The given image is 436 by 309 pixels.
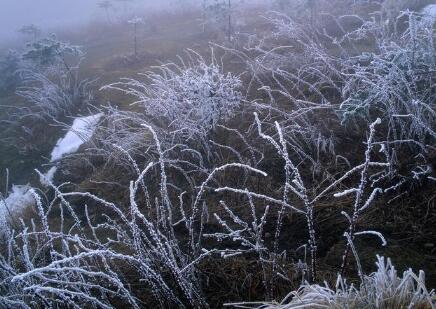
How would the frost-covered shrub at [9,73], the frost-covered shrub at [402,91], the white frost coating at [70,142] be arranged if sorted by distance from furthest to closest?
the frost-covered shrub at [9,73]
the white frost coating at [70,142]
the frost-covered shrub at [402,91]

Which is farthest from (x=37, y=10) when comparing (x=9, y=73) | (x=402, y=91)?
(x=402, y=91)

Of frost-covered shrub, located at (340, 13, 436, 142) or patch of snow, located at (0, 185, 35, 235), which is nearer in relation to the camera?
frost-covered shrub, located at (340, 13, 436, 142)

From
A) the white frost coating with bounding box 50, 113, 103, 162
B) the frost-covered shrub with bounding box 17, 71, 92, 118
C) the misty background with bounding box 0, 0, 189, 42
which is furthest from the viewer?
the misty background with bounding box 0, 0, 189, 42

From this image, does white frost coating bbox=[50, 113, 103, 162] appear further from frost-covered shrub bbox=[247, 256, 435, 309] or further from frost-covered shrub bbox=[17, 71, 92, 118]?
frost-covered shrub bbox=[247, 256, 435, 309]

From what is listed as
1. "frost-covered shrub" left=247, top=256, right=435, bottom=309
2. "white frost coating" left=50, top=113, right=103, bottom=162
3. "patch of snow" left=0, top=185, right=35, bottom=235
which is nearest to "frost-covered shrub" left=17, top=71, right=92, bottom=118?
"white frost coating" left=50, top=113, right=103, bottom=162

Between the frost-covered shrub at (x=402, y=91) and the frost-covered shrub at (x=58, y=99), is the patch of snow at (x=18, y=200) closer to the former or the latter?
the frost-covered shrub at (x=58, y=99)

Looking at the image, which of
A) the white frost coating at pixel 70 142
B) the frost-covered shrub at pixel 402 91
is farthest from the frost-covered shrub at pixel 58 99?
the frost-covered shrub at pixel 402 91

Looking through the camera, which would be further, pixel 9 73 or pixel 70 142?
pixel 9 73

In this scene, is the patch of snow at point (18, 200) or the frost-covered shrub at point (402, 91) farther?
the patch of snow at point (18, 200)

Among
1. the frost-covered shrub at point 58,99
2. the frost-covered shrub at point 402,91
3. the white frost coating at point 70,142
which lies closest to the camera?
the frost-covered shrub at point 402,91

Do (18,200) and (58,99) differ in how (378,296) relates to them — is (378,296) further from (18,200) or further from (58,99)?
(58,99)

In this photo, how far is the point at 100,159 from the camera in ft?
15.4

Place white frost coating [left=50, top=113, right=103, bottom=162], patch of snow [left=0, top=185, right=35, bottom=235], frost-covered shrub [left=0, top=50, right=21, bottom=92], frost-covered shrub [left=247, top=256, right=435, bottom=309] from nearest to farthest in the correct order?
frost-covered shrub [left=247, top=256, right=435, bottom=309] → patch of snow [left=0, top=185, right=35, bottom=235] → white frost coating [left=50, top=113, right=103, bottom=162] → frost-covered shrub [left=0, top=50, right=21, bottom=92]

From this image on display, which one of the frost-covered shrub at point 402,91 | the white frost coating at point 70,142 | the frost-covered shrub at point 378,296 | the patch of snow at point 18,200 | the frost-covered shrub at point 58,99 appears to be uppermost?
the frost-covered shrub at point 402,91
